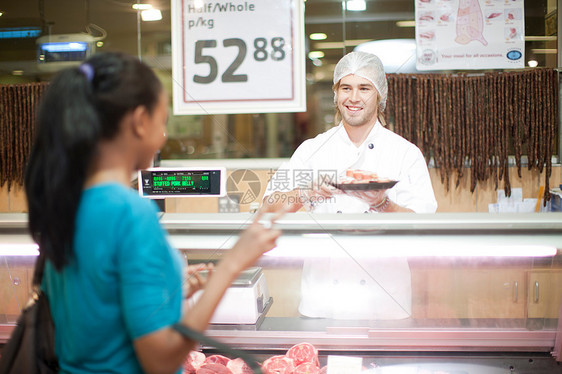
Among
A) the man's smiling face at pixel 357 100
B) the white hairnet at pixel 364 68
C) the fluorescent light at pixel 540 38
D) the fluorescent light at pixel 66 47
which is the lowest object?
the man's smiling face at pixel 357 100

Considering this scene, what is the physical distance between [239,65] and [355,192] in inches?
63.7

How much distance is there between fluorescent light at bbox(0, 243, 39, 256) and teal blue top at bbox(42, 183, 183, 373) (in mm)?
962

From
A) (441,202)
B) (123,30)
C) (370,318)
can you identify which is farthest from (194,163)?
(370,318)

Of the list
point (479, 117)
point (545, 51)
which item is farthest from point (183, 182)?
point (545, 51)

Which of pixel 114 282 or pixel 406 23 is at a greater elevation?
pixel 406 23

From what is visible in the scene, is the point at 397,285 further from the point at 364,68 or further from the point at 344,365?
the point at 364,68

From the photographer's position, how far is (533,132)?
13.2 feet

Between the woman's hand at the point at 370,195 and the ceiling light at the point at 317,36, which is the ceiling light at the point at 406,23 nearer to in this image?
the ceiling light at the point at 317,36

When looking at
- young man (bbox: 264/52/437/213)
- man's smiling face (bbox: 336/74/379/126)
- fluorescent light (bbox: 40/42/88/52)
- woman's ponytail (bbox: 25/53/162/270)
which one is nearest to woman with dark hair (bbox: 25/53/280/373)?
woman's ponytail (bbox: 25/53/162/270)

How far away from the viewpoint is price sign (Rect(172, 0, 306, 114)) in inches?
128

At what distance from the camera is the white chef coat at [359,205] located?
1.92 meters

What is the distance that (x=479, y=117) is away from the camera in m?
4.08

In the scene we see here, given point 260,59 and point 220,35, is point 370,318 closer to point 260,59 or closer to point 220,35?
point 260,59

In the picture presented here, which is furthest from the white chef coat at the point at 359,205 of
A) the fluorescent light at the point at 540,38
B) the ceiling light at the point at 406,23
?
the fluorescent light at the point at 540,38
